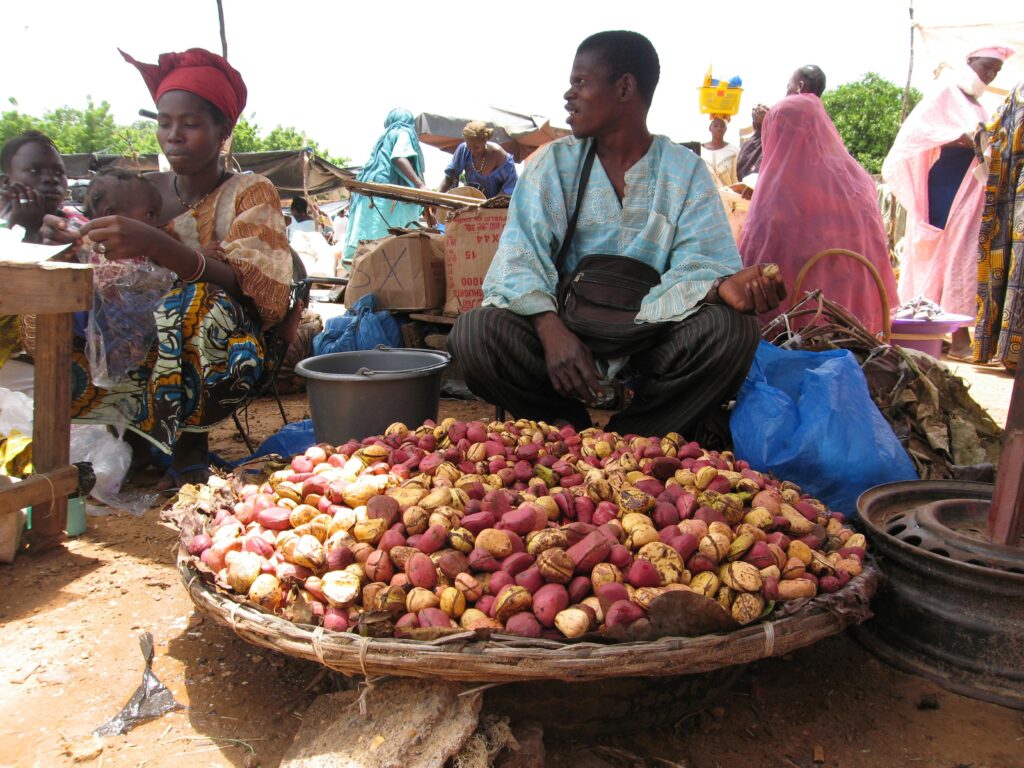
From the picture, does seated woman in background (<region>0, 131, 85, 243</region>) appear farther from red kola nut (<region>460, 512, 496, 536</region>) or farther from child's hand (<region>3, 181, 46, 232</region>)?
red kola nut (<region>460, 512, 496, 536</region>)

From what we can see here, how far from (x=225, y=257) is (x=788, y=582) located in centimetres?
211

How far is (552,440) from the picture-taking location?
2.10 m

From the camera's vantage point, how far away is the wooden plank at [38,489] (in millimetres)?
1995

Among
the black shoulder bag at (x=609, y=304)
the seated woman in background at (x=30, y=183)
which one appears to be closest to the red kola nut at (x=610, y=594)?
the black shoulder bag at (x=609, y=304)

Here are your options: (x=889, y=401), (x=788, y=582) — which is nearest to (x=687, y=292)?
(x=889, y=401)

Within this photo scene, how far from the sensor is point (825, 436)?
214cm

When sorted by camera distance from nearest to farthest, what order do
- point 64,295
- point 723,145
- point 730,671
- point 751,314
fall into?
1. point 730,671
2. point 64,295
3. point 751,314
4. point 723,145

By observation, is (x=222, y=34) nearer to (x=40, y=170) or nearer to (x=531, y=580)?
(x=40, y=170)

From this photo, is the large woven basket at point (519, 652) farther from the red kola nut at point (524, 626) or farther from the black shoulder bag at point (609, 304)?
the black shoulder bag at point (609, 304)

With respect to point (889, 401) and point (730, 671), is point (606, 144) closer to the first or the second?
point (889, 401)

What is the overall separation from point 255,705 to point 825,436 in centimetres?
169

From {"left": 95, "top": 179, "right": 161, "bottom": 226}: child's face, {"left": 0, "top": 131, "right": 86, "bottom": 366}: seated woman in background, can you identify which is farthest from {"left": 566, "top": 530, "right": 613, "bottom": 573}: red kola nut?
{"left": 0, "top": 131, "right": 86, "bottom": 366}: seated woman in background

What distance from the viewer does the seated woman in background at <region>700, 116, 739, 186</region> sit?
7.16 metres

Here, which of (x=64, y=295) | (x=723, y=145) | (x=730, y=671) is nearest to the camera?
(x=730, y=671)
